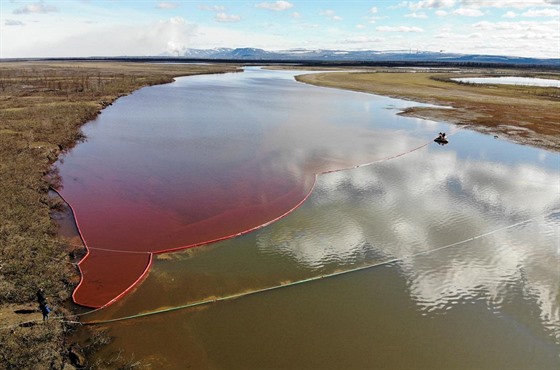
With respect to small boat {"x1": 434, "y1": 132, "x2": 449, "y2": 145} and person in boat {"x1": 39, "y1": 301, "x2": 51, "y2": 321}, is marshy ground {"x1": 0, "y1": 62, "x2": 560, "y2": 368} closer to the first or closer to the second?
person in boat {"x1": 39, "y1": 301, "x2": 51, "y2": 321}

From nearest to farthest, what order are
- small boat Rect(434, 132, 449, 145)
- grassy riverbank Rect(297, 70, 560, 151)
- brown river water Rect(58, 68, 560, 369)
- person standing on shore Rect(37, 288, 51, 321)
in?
person standing on shore Rect(37, 288, 51, 321) → brown river water Rect(58, 68, 560, 369) → small boat Rect(434, 132, 449, 145) → grassy riverbank Rect(297, 70, 560, 151)

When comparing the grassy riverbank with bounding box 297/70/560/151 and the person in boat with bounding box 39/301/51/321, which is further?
the grassy riverbank with bounding box 297/70/560/151

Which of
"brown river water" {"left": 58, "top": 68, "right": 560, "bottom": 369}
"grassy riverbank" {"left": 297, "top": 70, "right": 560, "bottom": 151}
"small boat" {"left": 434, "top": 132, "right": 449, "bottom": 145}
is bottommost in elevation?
"brown river water" {"left": 58, "top": 68, "right": 560, "bottom": 369}

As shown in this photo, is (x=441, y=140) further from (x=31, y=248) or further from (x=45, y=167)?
(x=31, y=248)

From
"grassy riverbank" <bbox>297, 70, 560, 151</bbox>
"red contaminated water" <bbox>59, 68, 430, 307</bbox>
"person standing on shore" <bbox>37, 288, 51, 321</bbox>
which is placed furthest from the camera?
"grassy riverbank" <bbox>297, 70, 560, 151</bbox>

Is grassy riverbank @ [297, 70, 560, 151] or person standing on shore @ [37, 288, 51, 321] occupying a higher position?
grassy riverbank @ [297, 70, 560, 151]

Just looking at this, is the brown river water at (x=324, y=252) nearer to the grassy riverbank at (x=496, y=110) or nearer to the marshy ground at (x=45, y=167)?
the marshy ground at (x=45, y=167)

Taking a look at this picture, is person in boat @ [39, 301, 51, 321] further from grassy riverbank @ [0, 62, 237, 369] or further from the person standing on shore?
grassy riverbank @ [0, 62, 237, 369]

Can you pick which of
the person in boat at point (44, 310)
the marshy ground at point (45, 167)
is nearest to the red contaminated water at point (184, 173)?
the marshy ground at point (45, 167)

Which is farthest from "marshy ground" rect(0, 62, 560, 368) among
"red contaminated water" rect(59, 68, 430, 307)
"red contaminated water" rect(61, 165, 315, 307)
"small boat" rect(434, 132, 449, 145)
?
"small boat" rect(434, 132, 449, 145)

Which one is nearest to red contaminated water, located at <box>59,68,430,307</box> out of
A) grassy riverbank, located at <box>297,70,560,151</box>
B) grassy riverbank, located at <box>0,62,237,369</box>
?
grassy riverbank, located at <box>0,62,237,369</box>
